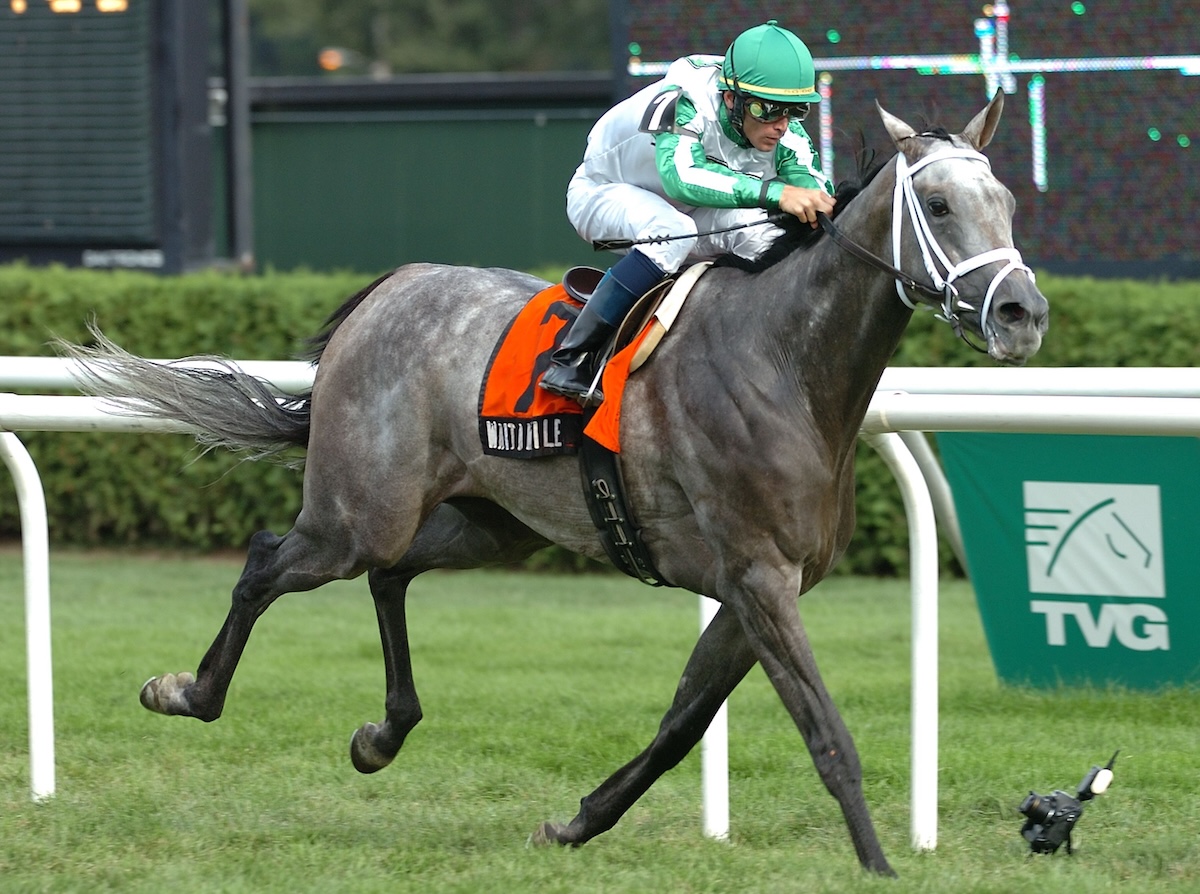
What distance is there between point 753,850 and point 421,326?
4.61 ft

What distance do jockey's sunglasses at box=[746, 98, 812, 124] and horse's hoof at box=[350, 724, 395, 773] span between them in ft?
5.61

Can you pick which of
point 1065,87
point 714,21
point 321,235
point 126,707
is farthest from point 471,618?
point 321,235

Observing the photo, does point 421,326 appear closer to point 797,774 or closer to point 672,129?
point 672,129

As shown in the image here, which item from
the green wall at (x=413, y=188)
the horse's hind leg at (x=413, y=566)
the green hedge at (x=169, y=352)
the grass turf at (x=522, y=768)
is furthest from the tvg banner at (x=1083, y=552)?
the green wall at (x=413, y=188)

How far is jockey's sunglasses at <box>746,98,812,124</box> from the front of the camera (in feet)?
11.5

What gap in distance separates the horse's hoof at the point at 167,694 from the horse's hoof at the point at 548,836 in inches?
36.4

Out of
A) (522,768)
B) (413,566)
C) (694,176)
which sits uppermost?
(694,176)

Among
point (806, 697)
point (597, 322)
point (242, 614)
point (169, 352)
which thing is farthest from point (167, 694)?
point (169, 352)

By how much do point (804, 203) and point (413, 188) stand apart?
827cm

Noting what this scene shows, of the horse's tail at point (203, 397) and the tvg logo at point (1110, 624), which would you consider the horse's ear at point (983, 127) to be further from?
the tvg logo at point (1110, 624)

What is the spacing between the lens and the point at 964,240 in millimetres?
3145

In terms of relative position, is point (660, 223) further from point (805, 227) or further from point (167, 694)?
point (167, 694)

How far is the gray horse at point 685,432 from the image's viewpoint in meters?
3.25

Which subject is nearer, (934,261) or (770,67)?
(934,261)
